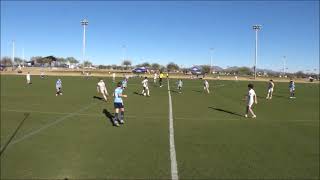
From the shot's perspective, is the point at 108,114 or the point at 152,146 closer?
the point at 152,146

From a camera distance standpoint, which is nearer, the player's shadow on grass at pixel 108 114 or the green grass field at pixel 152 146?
the green grass field at pixel 152 146

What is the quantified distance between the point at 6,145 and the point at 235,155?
6143 millimetres

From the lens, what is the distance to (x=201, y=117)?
1819 centimetres

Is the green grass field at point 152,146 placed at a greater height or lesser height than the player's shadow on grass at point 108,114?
lesser

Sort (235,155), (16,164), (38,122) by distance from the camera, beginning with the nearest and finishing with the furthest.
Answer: (16,164) → (235,155) → (38,122)

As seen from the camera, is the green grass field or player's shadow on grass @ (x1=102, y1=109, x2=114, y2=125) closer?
the green grass field

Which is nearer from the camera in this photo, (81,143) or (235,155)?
(235,155)

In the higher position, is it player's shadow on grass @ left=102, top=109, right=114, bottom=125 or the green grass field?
player's shadow on grass @ left=102, top=109, right=114, bottom=125

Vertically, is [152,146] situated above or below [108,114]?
below

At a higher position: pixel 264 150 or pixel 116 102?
pixel 116 102

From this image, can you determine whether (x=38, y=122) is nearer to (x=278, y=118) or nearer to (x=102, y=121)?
(x=102, y=121)

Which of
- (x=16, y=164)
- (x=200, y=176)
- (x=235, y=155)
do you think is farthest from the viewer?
(x=235, y=155)

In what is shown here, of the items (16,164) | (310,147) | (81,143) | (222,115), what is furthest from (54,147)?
(222,115)

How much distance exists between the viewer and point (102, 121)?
1598cm
